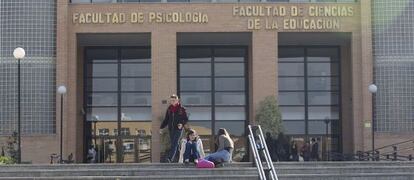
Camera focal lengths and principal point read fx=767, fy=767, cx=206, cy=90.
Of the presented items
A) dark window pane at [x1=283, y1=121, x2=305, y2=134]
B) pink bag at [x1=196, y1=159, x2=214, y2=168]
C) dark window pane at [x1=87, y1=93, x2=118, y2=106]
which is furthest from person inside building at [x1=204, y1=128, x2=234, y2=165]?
dark window pane at [x1=87, y1=93, x2=118, y2=106]

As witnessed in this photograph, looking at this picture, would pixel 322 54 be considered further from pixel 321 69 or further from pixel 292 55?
pixel 292 55

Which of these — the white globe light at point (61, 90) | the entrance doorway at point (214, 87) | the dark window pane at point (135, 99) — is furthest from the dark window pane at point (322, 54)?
the white globe light at point (61, 90)

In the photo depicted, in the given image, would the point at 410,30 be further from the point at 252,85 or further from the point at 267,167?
the point at 267,167

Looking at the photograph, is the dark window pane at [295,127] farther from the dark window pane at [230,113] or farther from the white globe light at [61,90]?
the white globe light at [61,90]

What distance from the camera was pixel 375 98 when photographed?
33.6 metres

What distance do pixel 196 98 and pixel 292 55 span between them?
5.23 meters

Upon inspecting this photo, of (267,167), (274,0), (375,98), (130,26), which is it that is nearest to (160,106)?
(130,26)

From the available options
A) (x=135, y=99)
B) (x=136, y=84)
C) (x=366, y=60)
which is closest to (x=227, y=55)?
(x=136, y=84)

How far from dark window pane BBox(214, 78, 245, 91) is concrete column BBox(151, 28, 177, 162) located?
442cm

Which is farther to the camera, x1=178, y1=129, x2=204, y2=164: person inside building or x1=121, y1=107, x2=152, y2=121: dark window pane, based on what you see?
x1=121, y1=107, x2=152, y2=121: dark window pane

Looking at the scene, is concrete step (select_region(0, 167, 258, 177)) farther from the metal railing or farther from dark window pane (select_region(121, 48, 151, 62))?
dark window pane (select_region(121, 48, 151, 62))

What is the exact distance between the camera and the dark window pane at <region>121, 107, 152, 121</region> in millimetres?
37562

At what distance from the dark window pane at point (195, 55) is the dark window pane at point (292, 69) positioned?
12.0 ft

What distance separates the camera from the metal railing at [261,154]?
566 inches
